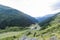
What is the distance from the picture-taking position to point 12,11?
327 ft

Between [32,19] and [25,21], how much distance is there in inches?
286

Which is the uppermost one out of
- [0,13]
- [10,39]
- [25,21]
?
[0,13]

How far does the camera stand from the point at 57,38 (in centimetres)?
3944

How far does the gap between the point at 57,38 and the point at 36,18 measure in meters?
52.2

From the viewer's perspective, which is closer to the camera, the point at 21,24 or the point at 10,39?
the point at 10,39

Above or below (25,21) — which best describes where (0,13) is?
above

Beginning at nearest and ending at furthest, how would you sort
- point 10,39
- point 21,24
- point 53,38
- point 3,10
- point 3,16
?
point 53,38
point 10,39
point 21,24
point 3,16
point 3,10

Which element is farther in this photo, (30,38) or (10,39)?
(10,39)

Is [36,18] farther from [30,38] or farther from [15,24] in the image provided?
[30,38]

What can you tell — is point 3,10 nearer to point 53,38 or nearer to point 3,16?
point 3,16

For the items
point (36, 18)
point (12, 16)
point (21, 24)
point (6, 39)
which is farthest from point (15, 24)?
point (6, 39)

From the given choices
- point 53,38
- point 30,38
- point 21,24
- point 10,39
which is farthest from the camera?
point 21,24

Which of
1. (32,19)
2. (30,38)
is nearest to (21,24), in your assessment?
(32,19)

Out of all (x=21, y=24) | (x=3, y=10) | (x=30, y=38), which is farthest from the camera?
(x=3, y=10)
